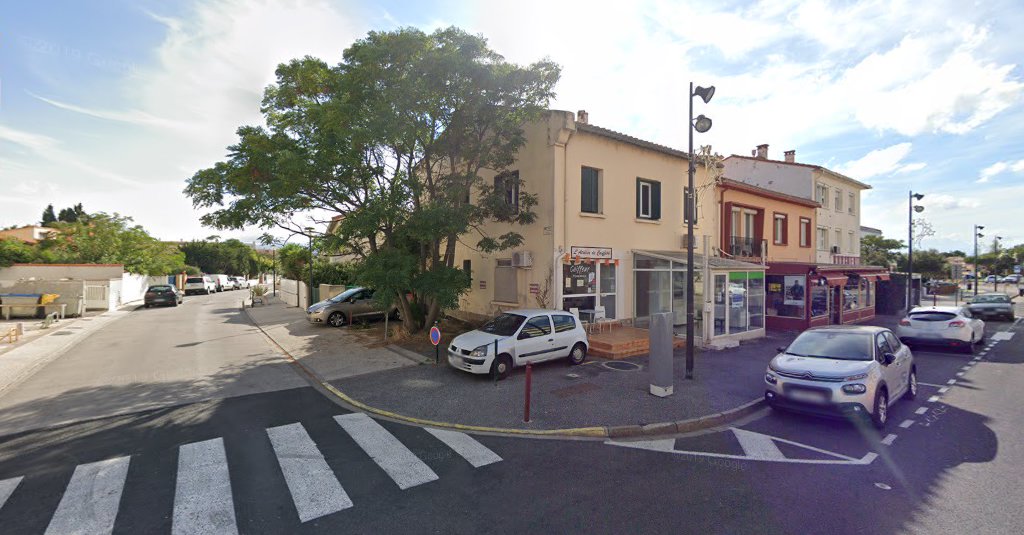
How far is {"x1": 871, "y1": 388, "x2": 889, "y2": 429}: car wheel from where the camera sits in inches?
258

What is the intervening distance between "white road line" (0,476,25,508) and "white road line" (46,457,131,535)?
18.7 inches

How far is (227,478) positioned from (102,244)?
128 feet

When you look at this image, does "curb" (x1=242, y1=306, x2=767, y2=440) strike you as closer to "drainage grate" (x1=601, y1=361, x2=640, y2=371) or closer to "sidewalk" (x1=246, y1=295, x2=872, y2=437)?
"sidewalk" (x1=246, y1=295, x2=872, y2=437)

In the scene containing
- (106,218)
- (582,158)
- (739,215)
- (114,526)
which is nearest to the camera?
(114,526)

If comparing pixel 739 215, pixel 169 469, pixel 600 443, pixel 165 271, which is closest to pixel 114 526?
pixel 169 469

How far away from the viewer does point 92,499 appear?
4527 millimetres

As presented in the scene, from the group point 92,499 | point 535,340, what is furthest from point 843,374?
point 92,499

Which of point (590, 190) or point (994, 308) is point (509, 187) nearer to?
point (590, 190)

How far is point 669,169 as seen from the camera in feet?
53.7

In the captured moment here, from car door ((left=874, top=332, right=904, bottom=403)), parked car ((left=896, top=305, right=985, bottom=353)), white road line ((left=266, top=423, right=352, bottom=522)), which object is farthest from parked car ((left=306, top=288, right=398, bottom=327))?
parked car ((left=896, top=305, right=985, bottom=353))

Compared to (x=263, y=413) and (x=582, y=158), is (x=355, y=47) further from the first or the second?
(x=263, y=413)

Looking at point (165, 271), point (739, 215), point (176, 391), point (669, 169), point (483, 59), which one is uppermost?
point (483, 59)

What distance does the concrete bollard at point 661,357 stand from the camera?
811cm

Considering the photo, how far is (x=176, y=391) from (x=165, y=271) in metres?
38.7
